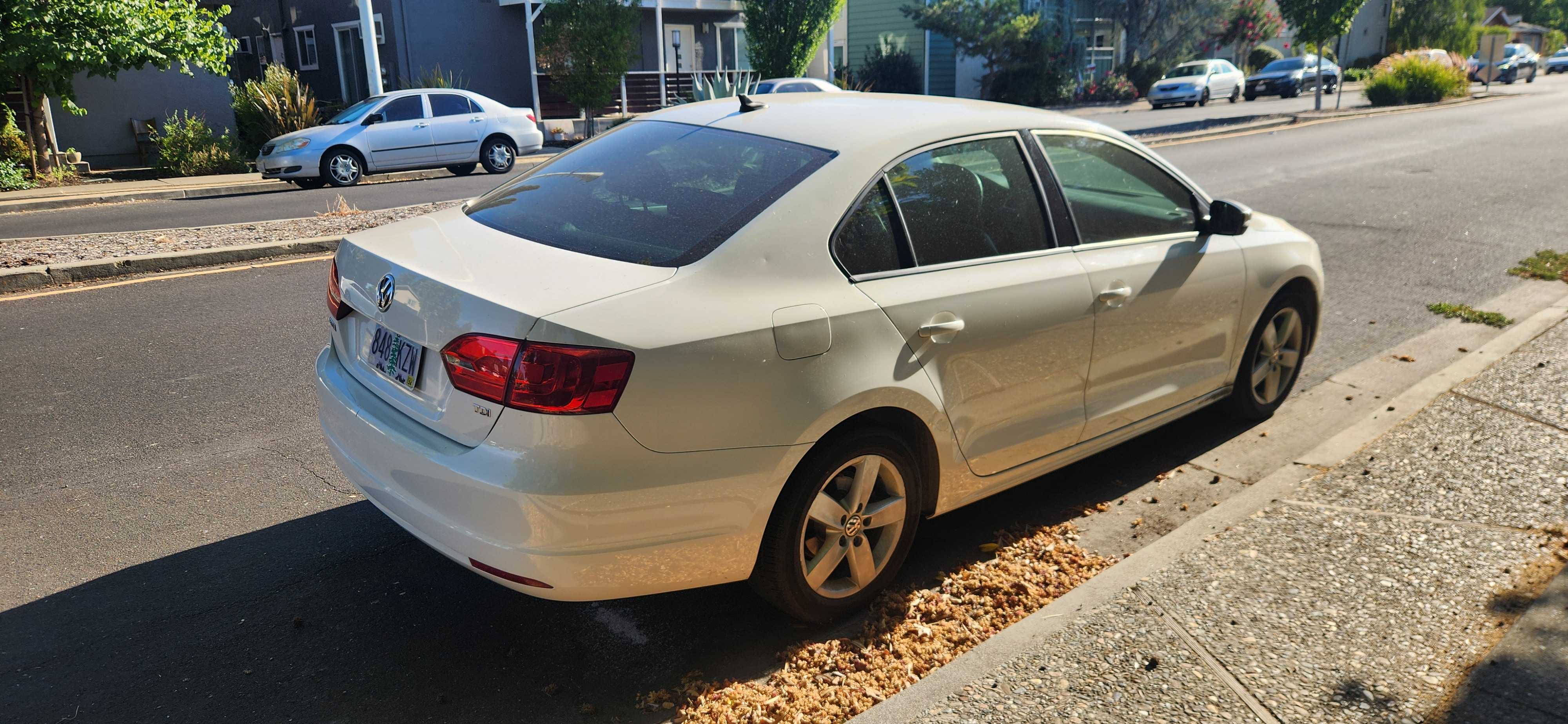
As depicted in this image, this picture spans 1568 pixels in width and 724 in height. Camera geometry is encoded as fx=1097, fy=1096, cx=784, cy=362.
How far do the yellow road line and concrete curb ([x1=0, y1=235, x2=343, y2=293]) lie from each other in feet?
0.49

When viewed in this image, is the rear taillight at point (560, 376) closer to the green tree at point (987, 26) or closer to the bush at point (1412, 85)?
the bush at point (1412, 85)

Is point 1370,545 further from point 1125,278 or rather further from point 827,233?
point 827,233

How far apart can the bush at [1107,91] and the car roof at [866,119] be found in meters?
38.7

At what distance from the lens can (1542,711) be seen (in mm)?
2889

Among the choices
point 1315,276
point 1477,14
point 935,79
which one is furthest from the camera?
point 1477,14

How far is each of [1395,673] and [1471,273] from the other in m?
7.19

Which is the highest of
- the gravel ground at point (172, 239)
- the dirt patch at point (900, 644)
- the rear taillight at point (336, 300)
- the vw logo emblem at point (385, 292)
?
the vw logo emblem at point (385, 292)

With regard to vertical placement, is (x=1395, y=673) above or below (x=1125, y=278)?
below

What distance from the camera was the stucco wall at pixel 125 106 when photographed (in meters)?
20.1

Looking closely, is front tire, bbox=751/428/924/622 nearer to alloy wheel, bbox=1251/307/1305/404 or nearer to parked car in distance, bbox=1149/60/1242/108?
alloy wheel, bbox=1251/307/1305/404

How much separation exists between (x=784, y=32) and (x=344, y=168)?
1502cm

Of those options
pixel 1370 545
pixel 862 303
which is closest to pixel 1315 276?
pixel 1370 545

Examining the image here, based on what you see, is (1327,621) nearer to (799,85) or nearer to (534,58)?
(799,85)

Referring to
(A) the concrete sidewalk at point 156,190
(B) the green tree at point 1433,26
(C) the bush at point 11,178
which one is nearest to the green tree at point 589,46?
(A) the concrete sidewalk at point 156,190
